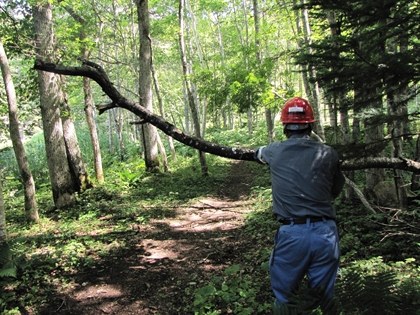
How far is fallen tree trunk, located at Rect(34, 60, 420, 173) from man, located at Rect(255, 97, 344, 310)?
691 millimetres

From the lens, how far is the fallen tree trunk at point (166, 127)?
9.92 feet

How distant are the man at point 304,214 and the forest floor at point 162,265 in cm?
237

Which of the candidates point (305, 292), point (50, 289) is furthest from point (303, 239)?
point (50, 289)

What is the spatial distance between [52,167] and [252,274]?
24.2 feet

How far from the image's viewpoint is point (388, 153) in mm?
10625

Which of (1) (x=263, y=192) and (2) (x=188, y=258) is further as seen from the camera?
(1) (x=263, y=192)

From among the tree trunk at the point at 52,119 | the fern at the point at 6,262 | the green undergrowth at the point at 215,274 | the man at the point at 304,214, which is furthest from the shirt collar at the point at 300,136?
the tree trunk at the point at 52,119

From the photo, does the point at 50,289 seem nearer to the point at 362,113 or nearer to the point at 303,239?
the point at 303,239

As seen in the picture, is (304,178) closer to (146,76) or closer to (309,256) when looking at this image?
(309,256)

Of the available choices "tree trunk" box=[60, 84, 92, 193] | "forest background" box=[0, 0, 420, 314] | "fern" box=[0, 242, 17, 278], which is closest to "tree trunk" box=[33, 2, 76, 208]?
"forest background" box=[0, 0, 420, 314]

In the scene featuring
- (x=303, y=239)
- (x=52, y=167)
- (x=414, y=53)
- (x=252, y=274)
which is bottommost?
(x=252, y=274)

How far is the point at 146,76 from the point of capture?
1230 cm

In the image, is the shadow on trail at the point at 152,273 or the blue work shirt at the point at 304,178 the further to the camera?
the shadow on trail at the point at 152,273

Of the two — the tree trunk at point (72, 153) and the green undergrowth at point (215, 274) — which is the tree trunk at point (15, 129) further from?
the tree trunk at point (72, 153)
